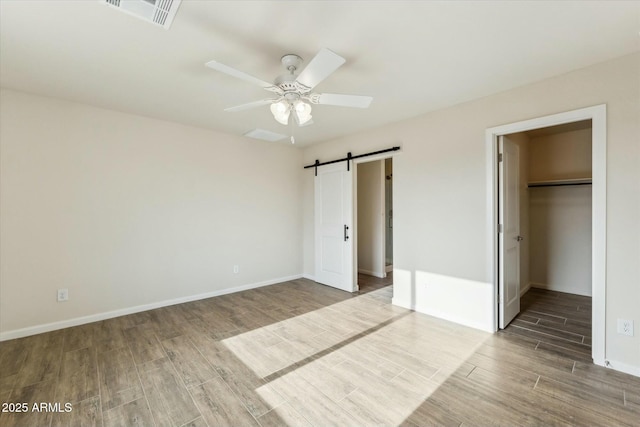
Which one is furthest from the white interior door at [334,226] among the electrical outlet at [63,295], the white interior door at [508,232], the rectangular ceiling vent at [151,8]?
the electrical outlet at [63,295]

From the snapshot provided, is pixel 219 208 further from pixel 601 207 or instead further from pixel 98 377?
pixel 601 207

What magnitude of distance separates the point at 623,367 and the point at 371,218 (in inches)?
153

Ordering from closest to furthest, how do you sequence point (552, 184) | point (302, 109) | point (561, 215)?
point (302, 109)
point (552, 184)
point (561, 215)

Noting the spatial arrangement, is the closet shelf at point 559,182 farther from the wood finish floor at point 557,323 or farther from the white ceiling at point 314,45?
the white ceiling at point 314,45

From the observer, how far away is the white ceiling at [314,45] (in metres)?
1.77

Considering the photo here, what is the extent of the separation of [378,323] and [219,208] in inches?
118

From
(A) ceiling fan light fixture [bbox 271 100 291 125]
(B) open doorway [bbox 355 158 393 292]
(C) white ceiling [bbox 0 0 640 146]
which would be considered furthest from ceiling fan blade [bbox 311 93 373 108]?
(B) open doorway [bbox 355 158 393 292]

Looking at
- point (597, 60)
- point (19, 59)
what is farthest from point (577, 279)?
point (19, 59)

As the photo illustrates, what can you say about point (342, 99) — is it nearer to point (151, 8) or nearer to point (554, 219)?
point (151, 8)

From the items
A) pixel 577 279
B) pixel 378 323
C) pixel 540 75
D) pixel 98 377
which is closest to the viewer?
pixel 98 377

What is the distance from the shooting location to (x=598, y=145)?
2.36 m

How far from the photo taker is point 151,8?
174 cm

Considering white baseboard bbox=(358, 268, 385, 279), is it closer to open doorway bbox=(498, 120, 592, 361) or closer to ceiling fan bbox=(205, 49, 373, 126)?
open doorway bbox=(498, 120, 592, 361)

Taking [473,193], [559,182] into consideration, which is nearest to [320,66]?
[473,193]
